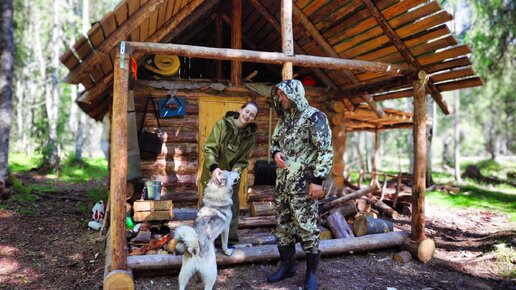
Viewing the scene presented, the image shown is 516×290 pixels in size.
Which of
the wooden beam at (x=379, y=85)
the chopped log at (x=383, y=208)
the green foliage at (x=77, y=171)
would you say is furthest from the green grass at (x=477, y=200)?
the green foliage at (x=77, y=171)

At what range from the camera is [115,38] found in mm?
4676

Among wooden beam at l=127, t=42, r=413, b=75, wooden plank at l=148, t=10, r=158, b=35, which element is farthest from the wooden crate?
wooden plank at l=148, t=10, r=158, b=35

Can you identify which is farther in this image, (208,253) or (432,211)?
(432,211)

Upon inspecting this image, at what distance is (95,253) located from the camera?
212 inches

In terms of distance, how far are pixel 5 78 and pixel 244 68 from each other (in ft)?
18.9

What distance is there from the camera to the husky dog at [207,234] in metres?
3.66

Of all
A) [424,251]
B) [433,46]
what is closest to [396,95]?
[433,46]

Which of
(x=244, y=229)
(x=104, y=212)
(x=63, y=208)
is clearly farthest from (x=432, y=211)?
(x=63, y=208)

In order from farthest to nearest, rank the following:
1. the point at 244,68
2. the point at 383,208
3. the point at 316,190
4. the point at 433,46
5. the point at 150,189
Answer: the point at 244,68 → the point at 383,208 → the point at 150,189 → the point at 433,46 → the point at 316,190

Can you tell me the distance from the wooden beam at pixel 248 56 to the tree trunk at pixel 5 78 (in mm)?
5659

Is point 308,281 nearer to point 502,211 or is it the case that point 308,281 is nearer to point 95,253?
point 95,253

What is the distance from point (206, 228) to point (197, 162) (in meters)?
3.83

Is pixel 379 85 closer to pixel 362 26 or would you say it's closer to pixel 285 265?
pixel 362 26

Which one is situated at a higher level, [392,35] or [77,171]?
[392,35]
